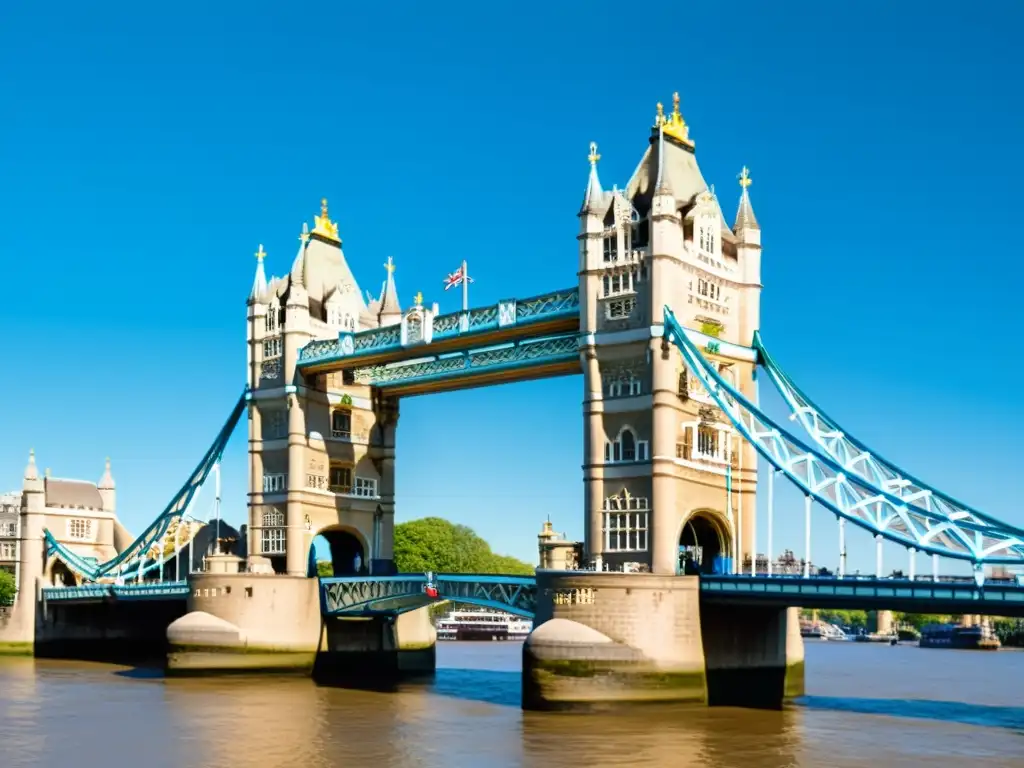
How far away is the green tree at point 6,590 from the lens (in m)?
108

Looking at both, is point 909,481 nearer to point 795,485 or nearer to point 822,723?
point 795,485

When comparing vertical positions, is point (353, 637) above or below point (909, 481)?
below

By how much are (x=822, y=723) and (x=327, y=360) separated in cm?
3403

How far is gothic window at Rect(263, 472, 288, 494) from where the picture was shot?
74.6 metres

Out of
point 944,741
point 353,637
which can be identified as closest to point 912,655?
point 353,637

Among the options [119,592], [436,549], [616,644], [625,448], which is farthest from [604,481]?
[436,549]

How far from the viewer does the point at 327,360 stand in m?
72.8

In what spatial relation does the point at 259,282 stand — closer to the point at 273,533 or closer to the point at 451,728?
the point at 273,533

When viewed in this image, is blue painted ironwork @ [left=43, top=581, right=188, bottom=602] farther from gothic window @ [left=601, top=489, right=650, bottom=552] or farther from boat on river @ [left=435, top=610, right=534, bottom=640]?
boat on river @ [left=435, top=610, right=534, bottom=640]

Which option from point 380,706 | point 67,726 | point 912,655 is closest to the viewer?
point 67,726

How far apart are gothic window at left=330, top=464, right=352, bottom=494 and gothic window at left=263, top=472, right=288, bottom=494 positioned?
104 inches

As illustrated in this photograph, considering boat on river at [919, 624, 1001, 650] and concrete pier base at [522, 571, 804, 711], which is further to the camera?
boat on river at [919, 624, 1001, 650]

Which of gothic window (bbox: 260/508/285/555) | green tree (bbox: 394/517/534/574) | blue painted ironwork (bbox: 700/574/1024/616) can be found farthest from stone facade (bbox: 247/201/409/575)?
green tree (bbox: 394/517/534/574)

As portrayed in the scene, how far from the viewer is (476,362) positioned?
67688 millimetres
